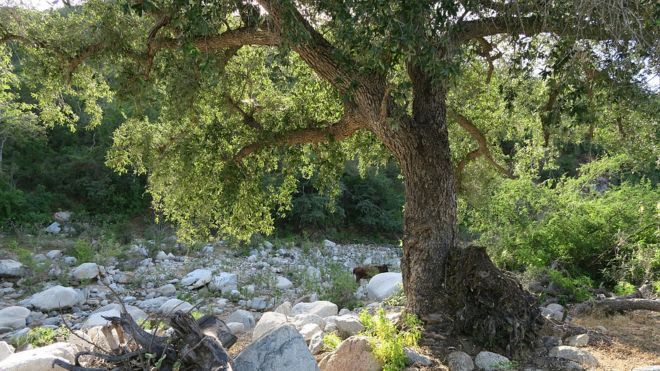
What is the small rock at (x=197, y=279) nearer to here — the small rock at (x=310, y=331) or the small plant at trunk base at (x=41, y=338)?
the small plant at trunk base at (x=41, y=338)

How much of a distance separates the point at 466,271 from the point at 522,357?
31.7 inches

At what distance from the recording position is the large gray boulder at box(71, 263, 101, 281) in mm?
10758

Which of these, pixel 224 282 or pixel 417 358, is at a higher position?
pixel 417 358

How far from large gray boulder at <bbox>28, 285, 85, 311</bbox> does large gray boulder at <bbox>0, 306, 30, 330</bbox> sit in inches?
17.3

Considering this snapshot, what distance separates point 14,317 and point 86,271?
2.87 meters

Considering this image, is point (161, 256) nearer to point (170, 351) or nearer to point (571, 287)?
point (571, 287)

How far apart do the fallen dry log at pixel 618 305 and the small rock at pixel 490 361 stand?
7.40ft

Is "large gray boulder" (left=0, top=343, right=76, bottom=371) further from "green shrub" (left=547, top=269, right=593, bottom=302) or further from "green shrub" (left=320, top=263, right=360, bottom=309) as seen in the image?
"green shrub" (left=547, top=269, right=593, bottom=302)

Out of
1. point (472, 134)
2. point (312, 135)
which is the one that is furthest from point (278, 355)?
point (472, 134)

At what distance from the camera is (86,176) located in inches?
769

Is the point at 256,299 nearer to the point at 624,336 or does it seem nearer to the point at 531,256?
the point at 531,256

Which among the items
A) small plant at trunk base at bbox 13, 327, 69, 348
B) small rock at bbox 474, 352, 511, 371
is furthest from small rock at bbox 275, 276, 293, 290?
small rock at bbox 474, 352, 511, 371

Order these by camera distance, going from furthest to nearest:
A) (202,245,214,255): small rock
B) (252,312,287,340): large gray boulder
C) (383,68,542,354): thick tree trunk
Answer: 1. (202,245,214,255): small rock
2. (252,312,287,340): large gray boulder
3. (383,68,542,354): thick tree trunk

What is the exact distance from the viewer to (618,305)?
5.45 metres
